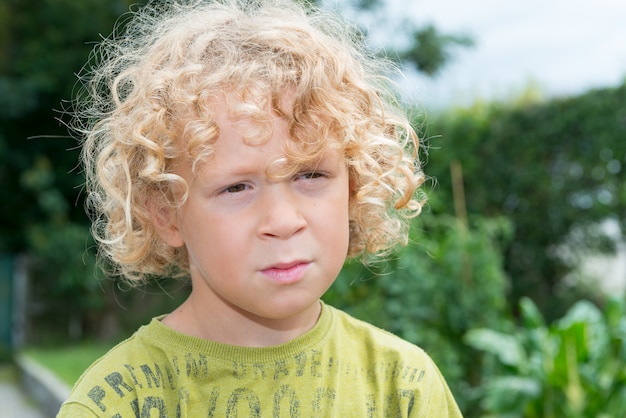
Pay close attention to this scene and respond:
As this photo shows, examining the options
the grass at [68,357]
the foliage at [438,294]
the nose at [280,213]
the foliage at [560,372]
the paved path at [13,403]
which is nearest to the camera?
the nose at [280,213]

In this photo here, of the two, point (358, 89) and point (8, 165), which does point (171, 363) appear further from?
point (8, 165)

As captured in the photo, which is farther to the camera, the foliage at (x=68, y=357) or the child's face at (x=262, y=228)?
the foliage at (x=68, y=357)

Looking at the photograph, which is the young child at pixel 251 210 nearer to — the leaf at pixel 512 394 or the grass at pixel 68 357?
the leaf at pixel 512 394

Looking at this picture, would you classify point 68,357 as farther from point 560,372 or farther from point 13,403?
point 560,372

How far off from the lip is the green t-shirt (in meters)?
0.18

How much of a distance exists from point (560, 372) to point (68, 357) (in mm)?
6365

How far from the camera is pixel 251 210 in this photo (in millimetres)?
1394

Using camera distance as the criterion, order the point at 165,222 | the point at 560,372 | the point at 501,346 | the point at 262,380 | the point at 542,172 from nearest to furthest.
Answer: the point at 262,380 < the point at 165,222 < the point at 560,372 < the point at 501,346 < the point at 542,172

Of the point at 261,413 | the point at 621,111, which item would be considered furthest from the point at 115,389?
the point at 621,111

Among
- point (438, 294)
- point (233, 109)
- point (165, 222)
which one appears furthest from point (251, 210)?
point (438, 294)

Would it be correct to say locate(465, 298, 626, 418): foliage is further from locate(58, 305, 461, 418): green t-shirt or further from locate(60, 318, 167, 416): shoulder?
locate(60, 318, 167, 416): shoulder

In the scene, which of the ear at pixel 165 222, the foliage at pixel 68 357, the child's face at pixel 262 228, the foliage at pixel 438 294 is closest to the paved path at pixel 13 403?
the foliage at pixel 68 357

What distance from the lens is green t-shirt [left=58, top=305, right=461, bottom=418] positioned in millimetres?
1426

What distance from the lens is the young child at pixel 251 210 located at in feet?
4.60
